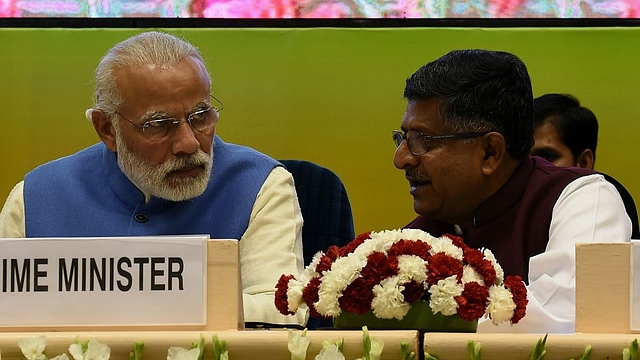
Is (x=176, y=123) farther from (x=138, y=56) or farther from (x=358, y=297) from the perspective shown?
(x=358, y=297)

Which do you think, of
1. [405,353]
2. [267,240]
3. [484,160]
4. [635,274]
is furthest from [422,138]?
[405,353]

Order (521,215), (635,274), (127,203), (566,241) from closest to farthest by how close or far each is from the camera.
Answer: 1. (635,274)
2. (566,241)
3. (521,215)
4. (127,203)

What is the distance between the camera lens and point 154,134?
8.41ft

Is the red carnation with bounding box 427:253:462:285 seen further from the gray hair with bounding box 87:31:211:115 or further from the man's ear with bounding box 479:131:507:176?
the gray hair with bounding box 87:31:211:115

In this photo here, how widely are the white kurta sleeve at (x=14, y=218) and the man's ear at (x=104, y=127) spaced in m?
0.25

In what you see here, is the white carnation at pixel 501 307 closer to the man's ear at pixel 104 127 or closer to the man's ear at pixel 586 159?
the man's ear at pixel 104 127

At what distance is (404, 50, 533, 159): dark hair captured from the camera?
8.37 ft

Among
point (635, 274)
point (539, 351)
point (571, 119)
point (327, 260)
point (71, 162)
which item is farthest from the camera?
point (571, 119)

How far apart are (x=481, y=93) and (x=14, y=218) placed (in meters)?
1.18

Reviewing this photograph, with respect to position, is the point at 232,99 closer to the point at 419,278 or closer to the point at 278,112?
the point at 278,112

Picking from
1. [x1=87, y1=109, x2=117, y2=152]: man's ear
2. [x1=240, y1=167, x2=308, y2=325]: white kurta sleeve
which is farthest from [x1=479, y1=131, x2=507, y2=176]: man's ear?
[x1=87, y1=109, x2=117, y2=152]: man's ear

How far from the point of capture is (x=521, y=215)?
2.49 m

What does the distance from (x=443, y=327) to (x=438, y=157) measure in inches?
41.0

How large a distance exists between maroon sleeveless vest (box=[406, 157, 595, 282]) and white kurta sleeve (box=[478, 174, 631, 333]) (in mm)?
36
